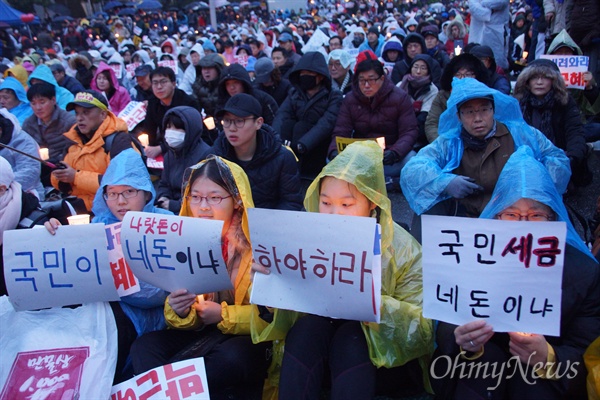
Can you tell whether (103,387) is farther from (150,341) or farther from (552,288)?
(552,288)

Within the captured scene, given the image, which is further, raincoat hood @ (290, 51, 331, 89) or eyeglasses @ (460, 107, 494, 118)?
raincoat hood @ (290, 51, 331, 89)

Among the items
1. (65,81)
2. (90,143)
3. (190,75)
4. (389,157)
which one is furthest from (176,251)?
(190,75)

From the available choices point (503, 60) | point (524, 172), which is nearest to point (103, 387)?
point (524, 172)

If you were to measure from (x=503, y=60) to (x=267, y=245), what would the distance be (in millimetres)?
7257

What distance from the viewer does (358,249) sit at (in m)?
2.09

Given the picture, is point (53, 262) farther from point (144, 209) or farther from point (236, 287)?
point (236, 287)

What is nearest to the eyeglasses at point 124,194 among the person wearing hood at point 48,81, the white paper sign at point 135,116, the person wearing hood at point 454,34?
the white paper sign at point 135,116

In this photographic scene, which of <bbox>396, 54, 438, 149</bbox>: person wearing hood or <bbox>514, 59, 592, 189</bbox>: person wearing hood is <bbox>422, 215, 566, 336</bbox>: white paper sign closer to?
<bbox>514, 59, 592, 189</bbox>: person wearing hood

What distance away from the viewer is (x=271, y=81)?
7.20 metres

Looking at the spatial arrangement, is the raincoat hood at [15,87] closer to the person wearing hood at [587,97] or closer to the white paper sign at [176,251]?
the white paper sign at [176,251]

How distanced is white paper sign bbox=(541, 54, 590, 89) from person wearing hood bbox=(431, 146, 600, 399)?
11.1ft

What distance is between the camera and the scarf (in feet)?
14.9

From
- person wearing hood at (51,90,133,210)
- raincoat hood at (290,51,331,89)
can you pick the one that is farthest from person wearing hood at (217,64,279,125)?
person wearing hood at (51,90,133,210)

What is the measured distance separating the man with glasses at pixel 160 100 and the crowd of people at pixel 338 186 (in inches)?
0.9
